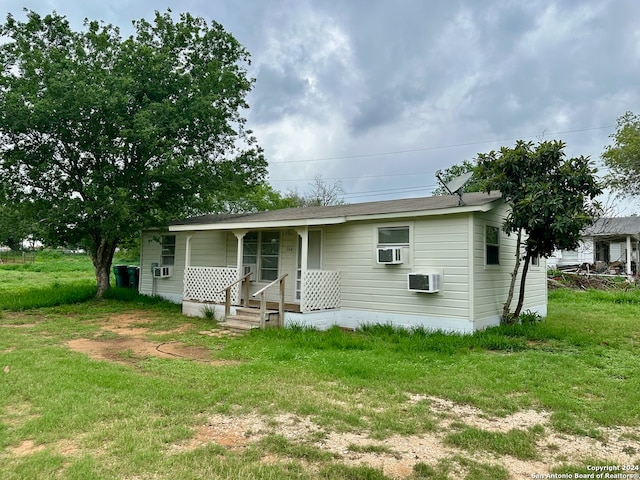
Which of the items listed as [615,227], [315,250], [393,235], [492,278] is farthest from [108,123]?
[615,227]

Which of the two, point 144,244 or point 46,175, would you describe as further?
point 144,244

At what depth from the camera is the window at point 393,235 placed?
27.6 feet

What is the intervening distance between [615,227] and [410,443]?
26.4m

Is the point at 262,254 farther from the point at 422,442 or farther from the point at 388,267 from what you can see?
the point at 422,442

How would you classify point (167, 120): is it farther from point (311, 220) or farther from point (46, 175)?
point (311, 220)

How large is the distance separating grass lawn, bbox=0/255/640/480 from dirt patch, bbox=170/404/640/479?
0.02 metres

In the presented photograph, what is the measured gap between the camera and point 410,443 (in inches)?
129

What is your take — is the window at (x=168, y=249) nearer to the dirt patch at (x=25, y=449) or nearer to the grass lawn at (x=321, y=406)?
the grass lawn at (x=321, y=406)

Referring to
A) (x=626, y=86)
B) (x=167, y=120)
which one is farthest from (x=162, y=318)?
(x=626, y=86)

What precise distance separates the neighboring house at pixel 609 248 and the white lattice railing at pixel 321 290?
17.4 metres

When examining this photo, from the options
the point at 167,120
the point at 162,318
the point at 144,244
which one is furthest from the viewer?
the point at 144,244

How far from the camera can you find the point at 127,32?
1272 centimetres

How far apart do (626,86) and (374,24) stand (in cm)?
1110

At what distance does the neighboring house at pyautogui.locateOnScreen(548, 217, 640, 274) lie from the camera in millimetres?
21750
